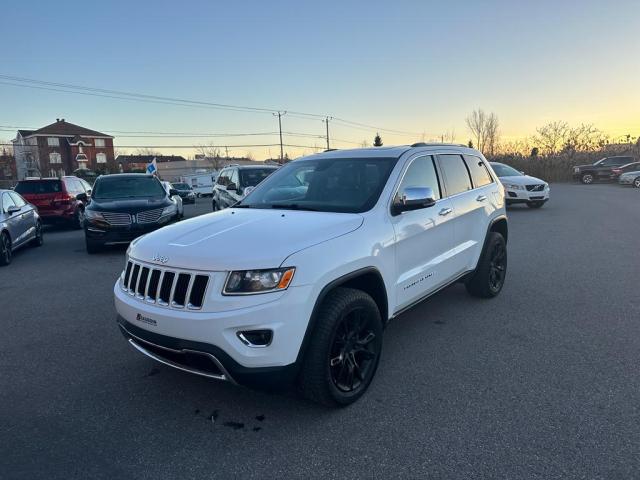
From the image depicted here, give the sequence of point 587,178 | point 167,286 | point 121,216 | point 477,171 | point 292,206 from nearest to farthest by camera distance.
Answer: point 167,286 → point 292,206 → point 477,171 → point 121,216 → point 587,178

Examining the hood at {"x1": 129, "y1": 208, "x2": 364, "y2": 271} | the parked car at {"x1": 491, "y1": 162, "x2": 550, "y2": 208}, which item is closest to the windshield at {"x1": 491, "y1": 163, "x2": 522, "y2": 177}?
the parked car at {"x1": 491, "y1": 162, "x2": 550, "y2": 208}

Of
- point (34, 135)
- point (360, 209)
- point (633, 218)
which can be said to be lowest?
point (633, 218)

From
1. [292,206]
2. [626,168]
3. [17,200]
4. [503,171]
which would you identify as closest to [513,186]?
[503,171]

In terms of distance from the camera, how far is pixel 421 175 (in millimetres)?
4234

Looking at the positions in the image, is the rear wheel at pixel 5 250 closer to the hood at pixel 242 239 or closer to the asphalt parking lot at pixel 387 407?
the asphalt parking lot at pixel 387 407

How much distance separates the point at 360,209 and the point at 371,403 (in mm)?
1452

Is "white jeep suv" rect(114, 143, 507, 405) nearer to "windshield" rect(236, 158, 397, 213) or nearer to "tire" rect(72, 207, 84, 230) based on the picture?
"windshield" rect(236, 158, 397, 213)

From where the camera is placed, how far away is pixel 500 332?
4.53 metres

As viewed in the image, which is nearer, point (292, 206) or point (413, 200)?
point (413, 200)

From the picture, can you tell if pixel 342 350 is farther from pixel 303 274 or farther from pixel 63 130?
pixel 63 130

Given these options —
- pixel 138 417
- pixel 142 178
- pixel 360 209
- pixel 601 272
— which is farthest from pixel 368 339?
pixel 142 178

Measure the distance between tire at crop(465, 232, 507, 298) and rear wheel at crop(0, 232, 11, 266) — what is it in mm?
8519

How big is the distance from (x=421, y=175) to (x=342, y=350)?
1924mm

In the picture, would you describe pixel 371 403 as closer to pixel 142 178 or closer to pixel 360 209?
pixel 360 209
